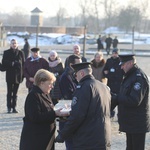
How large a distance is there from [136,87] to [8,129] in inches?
163

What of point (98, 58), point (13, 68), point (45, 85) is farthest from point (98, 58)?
point (45, 85)

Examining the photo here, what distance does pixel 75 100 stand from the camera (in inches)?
176

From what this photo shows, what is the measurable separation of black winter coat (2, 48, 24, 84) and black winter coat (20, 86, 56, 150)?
5614 mm

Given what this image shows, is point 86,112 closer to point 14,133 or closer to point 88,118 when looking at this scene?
point 88,118

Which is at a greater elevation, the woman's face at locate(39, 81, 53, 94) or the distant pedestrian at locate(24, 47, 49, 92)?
the woman's face at locate(39, 81, 53, 94)

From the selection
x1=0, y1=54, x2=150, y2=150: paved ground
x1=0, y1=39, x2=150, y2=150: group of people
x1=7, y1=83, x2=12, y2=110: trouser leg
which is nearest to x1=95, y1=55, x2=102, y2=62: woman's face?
x1=0, y1=54, x2=150, y2=150: paved ground

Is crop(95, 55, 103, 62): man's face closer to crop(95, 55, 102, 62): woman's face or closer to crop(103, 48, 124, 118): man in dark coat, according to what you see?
crop(95, 55, 102, 62): woman's face

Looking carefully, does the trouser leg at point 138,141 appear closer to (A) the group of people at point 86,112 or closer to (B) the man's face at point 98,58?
(A) the group of people at point 86,112

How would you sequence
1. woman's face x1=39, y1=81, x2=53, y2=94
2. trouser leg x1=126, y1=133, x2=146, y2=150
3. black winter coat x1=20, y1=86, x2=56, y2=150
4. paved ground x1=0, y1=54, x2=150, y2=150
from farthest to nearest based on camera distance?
paved ground x1=0, y1=54, x2=150, y2=150
trouser leg x1=126, y1=133, x2=146, y2=150
woman's face x1=39, y1=81, x2=53, y2=94
black winter coat x1=20, y1=86, x2=56, y2=150

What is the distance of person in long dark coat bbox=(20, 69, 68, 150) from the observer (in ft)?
15.7

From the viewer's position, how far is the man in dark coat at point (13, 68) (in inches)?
410

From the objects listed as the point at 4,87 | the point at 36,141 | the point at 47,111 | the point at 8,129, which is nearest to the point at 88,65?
the point at 47,111

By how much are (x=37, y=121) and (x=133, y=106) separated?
1.44m

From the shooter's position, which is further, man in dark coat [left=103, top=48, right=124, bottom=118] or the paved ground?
man in dark coat [left=103, top=48, right=124, bottom=118]
